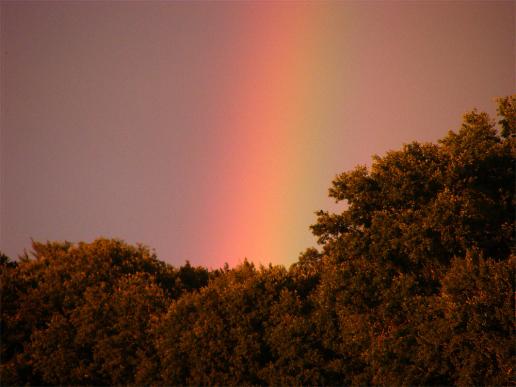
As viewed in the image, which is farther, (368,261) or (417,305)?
(368,261)

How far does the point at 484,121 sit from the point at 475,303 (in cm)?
1229

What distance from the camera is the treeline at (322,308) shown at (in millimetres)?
24375

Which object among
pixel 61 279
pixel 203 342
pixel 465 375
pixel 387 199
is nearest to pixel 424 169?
pixel 387 199

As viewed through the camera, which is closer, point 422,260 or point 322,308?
point 322,308

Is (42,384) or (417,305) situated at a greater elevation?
(42,384)

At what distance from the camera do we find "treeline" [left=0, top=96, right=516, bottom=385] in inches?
960

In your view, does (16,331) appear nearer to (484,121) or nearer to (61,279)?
(61,279)

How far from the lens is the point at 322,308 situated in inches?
1045

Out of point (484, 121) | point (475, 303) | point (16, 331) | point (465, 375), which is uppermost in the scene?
point (484, 121)

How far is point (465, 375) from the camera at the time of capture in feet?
77.3

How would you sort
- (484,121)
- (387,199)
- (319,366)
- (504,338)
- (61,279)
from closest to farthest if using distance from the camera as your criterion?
(504,338) < (319,366) < (61,279) < (387,199) < (484,121)

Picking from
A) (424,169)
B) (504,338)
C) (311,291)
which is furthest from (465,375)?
(424,169)

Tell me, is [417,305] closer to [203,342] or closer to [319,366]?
[319,366]

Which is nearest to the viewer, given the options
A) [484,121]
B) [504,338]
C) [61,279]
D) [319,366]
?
[504,338]
